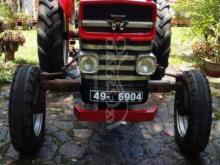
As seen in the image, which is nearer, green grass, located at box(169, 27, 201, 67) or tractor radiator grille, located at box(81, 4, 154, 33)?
tractor radiator grille, located at box(81, 4, 154, 33)

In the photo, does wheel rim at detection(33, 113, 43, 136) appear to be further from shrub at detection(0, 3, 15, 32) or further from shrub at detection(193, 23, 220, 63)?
shrub at detection(193, 23, 220, 63)

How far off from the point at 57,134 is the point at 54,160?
662mm

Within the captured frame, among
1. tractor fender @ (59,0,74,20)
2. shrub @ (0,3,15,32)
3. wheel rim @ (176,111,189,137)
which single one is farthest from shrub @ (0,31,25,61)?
wheel rim @ (176,111,189,137)

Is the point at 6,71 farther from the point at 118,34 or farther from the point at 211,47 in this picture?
the point at 211,47

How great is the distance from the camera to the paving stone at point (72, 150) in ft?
15.3

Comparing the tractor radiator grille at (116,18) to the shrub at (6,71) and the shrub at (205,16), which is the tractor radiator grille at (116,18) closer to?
the shrub at (6,71)

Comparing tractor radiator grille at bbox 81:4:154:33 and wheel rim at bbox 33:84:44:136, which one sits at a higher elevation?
tractor radiator grille at bbox 81:4:154:33

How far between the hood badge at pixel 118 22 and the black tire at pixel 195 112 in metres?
0.93

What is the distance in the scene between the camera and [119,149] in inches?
189

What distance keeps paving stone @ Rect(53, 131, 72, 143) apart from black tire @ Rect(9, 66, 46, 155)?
0.60 metres

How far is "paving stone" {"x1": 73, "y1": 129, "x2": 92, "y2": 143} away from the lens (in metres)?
5.06

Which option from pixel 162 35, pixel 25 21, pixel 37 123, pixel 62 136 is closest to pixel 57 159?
pixel 37 123

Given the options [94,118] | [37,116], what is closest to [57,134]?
[37,116]

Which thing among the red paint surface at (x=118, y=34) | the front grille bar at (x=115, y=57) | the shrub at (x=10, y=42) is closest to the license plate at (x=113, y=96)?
the front grille bar at (x=115, y=57)
